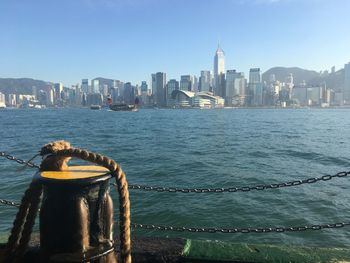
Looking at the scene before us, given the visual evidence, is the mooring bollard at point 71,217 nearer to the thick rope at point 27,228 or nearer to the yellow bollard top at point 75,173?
the yellow bollard top at point 75,173

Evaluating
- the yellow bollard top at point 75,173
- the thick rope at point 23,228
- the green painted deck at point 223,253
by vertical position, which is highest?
the yellow bollard top at point 75,173

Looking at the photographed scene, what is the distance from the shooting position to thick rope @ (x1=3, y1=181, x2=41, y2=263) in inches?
102

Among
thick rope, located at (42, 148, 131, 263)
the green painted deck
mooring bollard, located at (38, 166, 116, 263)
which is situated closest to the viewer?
mooring bollard, located at (38, 166, 116, 263)

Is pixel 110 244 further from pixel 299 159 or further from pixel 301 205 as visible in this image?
pixel 299 159

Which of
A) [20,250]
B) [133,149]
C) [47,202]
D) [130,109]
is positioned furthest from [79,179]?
[130,109]

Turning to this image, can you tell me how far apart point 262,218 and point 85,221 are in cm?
816

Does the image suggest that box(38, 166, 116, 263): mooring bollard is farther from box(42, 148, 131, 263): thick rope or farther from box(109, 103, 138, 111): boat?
box(109, 103, 138, 111): boat

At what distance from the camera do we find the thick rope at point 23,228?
2592mm

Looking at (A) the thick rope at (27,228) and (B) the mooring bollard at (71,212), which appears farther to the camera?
(A) the thick rope at (27,228)

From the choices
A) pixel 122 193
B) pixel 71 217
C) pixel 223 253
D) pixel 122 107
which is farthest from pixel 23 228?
pixel 122 107

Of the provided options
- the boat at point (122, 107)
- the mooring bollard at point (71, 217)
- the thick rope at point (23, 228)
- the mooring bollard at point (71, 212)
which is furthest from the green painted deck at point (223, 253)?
the boat at point (122, 107)

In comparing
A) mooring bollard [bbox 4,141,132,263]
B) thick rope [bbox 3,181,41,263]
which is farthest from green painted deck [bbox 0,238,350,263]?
mooring bollard [bbox 4,141,132,263]

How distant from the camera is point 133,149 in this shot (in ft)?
87.6

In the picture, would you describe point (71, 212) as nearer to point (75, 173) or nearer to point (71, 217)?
point (71, 217)
